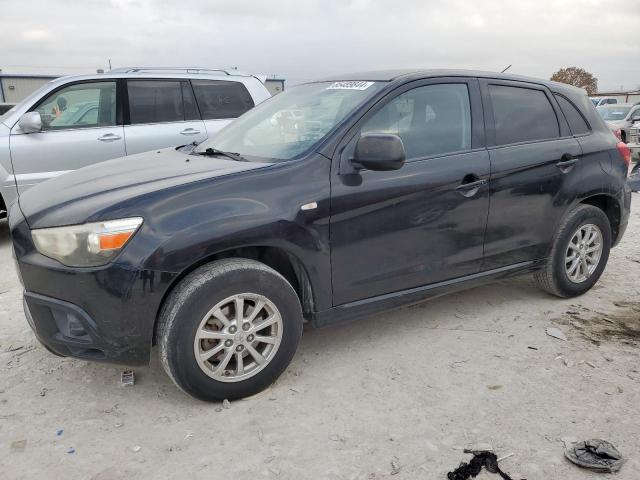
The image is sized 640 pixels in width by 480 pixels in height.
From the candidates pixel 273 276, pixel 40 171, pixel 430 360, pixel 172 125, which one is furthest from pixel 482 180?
pixel 40 171

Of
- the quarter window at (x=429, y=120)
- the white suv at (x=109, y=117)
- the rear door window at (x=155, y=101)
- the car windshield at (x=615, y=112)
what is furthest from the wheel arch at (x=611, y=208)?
the car windshield at (x=615, y=112)

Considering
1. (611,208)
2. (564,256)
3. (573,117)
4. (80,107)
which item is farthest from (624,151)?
(80,107)

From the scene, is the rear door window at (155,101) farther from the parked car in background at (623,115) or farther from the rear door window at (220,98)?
the parked car in background at (623,115)

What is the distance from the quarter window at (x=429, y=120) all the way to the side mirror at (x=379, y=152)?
0.81 ft

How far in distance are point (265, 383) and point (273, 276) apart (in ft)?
2.02

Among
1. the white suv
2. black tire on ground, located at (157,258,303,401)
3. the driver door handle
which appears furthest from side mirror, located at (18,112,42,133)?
the driver door handle

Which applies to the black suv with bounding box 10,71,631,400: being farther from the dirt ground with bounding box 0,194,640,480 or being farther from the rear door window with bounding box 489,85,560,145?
the dirt ground with bounding box 0,194,640,480

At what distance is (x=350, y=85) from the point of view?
3566 millimetres

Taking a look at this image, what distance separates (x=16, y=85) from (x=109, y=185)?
29.0 meters

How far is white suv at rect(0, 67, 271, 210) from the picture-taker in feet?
19.2

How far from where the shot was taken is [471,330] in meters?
3.83

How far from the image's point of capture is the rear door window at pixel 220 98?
6.89 m

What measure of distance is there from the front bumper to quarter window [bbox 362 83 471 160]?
1.58 metres

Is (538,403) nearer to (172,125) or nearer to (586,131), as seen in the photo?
(586,131)
